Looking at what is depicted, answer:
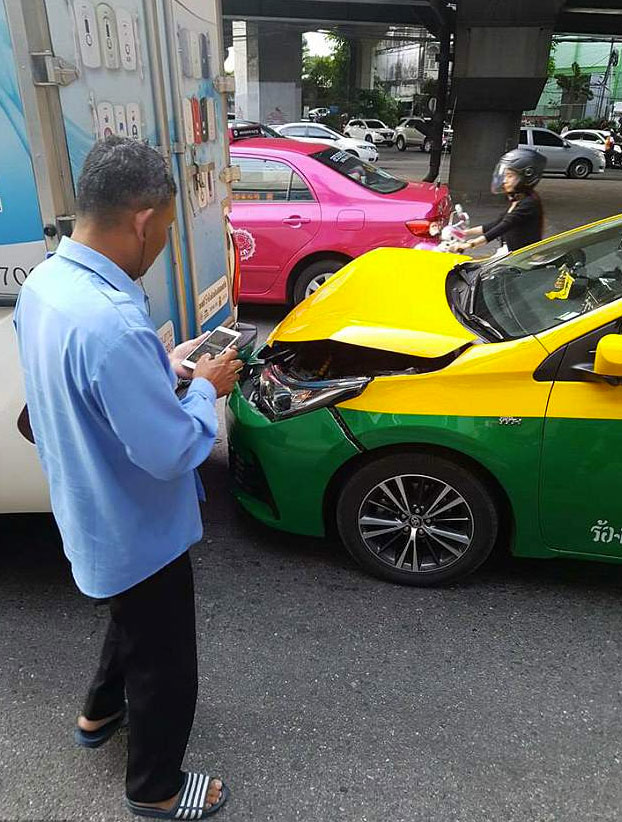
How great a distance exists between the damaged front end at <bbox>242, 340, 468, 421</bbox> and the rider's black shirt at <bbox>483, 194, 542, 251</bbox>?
243 cm

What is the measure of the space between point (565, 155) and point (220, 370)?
24587 millimetres

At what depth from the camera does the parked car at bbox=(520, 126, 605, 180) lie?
23.1m

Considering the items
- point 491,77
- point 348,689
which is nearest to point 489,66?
point 491,77

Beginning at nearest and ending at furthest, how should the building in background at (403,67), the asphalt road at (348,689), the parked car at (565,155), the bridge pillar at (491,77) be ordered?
the asphalt road at (348,689) < the bridge pillar at (491,77) < the parked car at (565,155) < the building in background at (403,67)

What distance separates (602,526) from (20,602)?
8.00 feet

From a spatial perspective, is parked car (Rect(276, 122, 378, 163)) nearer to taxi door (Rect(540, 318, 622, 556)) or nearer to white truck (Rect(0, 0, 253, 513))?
white truck (Rect(0, 0, 253, 513))

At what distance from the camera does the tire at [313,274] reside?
22.3 feet

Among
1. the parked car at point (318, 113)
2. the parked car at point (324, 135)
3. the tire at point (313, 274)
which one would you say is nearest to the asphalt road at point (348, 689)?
the tire at point (313, 274)

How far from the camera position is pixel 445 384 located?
273cm

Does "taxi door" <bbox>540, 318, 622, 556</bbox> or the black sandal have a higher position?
"taxi door" <bbox>540, 318, 622, 556</bbox>

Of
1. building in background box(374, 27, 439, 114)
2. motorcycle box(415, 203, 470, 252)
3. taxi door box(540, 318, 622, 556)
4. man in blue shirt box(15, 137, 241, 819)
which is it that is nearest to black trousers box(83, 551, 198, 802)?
man in blue shirt box(15, 137, 241, 819)

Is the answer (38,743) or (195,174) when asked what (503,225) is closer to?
(195,174)

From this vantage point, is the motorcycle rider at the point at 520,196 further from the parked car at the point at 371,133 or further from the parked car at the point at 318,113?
the parked car at the point at 318,113

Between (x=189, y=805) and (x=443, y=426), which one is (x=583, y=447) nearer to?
(x=443, y=426)
